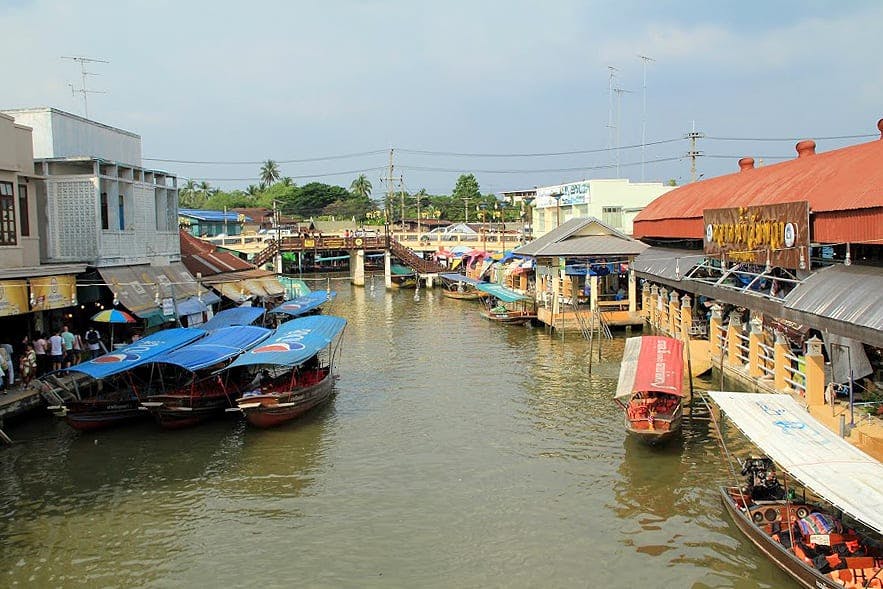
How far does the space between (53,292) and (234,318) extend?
7.57 metres

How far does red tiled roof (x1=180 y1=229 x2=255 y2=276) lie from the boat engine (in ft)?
92.0

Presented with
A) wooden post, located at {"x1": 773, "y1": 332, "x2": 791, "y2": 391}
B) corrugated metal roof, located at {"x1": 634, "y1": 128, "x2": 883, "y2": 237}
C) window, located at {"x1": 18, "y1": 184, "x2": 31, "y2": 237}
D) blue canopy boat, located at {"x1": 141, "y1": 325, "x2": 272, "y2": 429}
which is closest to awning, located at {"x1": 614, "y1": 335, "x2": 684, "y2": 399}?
wooden post, located at {"x1": 773, "y1": 332, "x2": 791, "y2": 391}

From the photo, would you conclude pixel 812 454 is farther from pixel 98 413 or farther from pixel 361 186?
pixel 361 186

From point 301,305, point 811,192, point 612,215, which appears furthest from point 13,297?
point 612,215

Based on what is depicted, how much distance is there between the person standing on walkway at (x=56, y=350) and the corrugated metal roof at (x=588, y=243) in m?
22.2

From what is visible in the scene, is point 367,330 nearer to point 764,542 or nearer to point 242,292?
point 242,292

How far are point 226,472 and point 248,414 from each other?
8.62 feet

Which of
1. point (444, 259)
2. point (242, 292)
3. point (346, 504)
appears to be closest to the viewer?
point (346, 504)

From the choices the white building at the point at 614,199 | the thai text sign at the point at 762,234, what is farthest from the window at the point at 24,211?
the white building at the point at 614,199

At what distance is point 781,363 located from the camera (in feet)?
64.2

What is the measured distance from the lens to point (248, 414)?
2006 cm

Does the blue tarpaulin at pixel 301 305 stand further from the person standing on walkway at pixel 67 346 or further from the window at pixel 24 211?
the window at pixel 24 211

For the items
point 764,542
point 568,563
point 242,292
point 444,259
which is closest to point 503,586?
point 568,563

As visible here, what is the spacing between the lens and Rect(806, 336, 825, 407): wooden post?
17156 mm
